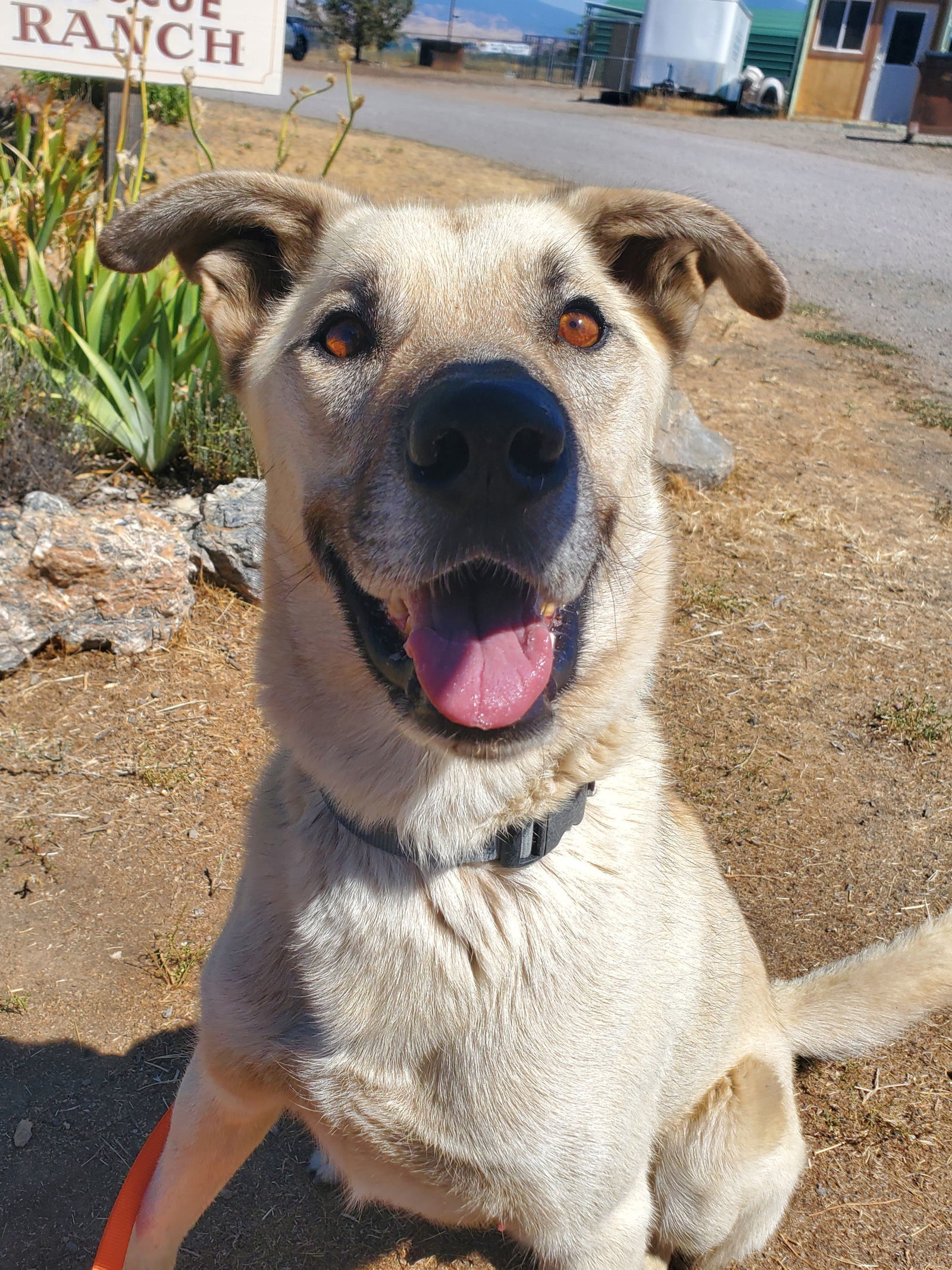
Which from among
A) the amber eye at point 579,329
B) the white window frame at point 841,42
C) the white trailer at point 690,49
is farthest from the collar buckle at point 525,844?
the white window frame at point 841,42

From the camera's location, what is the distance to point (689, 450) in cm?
594

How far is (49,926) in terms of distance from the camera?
10.3 ft

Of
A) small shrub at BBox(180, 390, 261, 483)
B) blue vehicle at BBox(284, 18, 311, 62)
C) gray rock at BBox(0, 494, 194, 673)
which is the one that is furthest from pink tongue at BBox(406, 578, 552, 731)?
blue vehicle at BBox(284, 18, 311, 62)

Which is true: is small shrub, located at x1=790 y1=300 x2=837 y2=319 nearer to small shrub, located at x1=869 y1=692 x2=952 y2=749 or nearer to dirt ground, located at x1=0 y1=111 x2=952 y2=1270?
dirt ground, located at x1=0 y1=111 x2=952 y2=1270

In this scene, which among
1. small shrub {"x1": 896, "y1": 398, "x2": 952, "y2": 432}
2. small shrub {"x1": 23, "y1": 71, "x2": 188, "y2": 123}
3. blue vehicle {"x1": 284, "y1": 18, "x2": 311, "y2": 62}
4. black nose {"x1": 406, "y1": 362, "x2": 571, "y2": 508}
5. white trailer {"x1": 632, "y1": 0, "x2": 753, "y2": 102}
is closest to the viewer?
black nose {"x1": 406, "y1": 362, "x2": 571, "y2": 508}

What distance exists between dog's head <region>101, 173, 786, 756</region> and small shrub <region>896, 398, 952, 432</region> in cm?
578

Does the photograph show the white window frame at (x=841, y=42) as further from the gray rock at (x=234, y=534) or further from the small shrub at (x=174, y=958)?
the small shrub at (x=174, y=958)

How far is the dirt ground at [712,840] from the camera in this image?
260cm

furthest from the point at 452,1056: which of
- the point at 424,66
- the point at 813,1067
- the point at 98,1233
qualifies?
the point at 424,66

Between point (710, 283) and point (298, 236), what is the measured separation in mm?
923

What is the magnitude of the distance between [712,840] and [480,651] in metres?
2.20

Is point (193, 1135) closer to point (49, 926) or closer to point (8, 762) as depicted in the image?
point (49, 926)

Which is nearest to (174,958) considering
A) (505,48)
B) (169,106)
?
(169,106)

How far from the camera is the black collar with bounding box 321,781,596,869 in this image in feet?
6.36
